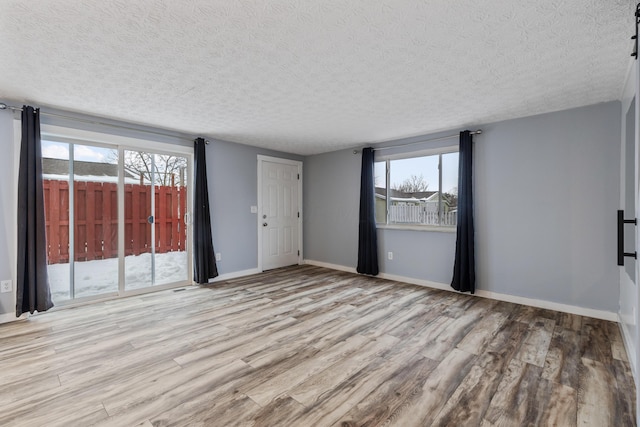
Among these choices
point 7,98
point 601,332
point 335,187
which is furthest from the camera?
point 335,187

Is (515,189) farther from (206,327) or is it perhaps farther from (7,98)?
(7,98)

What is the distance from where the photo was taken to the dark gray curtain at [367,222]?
5.09 meters

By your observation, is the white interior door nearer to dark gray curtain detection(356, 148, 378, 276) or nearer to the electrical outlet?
dark gray curtain detection(356, 148, 378, 276)

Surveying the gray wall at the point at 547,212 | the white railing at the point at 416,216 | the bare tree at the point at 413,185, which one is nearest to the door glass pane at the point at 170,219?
the white railing at the point at 416,216

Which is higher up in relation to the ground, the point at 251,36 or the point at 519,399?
the point at 251,36

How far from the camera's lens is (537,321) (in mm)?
3156

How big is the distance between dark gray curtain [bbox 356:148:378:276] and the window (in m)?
0.16

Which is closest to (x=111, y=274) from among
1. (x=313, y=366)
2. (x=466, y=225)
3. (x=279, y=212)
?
(x=279, y=212)

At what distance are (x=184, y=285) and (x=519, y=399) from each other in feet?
14.1

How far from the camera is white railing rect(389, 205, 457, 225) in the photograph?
4434 mm

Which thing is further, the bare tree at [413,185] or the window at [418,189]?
the bare tree at [413,185]

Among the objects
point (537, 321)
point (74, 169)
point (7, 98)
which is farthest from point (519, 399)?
point (7, 98)

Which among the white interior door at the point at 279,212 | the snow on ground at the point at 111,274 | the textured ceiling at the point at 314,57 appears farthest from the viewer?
the white interior door at the point at 279,212

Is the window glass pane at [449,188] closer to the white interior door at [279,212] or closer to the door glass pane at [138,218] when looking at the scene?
the white interior door at [279,212]
